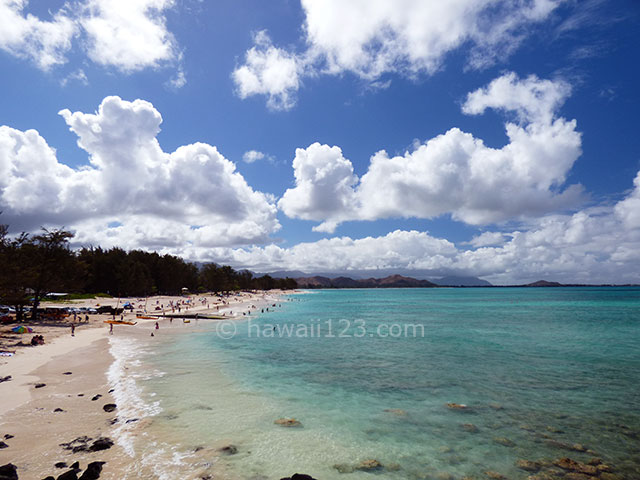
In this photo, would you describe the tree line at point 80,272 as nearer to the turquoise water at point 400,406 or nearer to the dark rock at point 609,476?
the turquoise water at point 400,406

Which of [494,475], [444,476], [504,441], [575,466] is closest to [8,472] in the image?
[444,476]

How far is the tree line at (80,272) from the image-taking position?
43.3 m

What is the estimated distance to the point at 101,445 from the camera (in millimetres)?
12977

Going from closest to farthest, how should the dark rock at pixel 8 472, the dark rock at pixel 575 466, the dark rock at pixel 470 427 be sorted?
the dark rock at pixel 8 472 → the dark rock at pixel 575 466 → the dark rock at pixel 470 427

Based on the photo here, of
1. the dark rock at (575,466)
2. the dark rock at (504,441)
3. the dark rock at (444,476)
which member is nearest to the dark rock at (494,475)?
the dark rock at (444,476)

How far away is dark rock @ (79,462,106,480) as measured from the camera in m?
10.5

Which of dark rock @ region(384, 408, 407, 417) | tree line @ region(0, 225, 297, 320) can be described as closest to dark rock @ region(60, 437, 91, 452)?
dark rock @ region(384, 408, 407, 417)

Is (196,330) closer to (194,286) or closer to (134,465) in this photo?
(134,465)

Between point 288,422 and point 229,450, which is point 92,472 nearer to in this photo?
point 229,450

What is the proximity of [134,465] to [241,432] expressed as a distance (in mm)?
4618

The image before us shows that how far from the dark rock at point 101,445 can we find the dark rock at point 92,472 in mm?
1740

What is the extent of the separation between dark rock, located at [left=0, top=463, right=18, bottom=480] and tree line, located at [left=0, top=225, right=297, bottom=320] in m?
34.0

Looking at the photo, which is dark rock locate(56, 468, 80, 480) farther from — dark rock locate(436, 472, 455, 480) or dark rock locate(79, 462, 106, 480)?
dark rock locate(436, 472, 455, 480)

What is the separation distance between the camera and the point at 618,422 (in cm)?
1655
